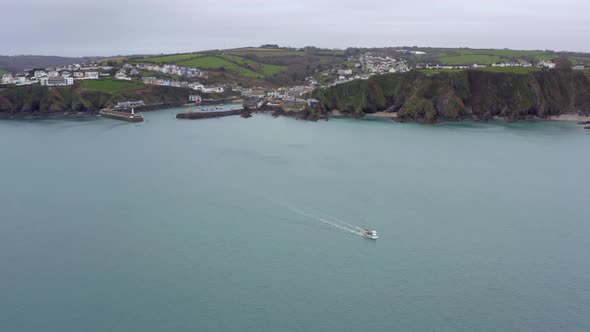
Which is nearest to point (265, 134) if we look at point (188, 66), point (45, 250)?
point (45, 250)

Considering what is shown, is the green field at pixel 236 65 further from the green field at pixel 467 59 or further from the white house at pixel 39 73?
the green field at pixel 467 59

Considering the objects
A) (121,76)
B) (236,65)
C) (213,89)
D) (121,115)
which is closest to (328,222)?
(121,115)

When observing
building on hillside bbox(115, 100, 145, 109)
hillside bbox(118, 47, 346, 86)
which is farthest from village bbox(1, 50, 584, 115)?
building on hillside bbox(115, 100, 145, 109)

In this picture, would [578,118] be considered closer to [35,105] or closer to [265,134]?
[265,134]

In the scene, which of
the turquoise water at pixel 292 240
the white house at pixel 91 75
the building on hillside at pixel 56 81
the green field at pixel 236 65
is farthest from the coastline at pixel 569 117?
the building on hillside at pixel 56 81

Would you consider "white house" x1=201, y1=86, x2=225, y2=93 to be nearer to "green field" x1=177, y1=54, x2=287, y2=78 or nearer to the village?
the village
